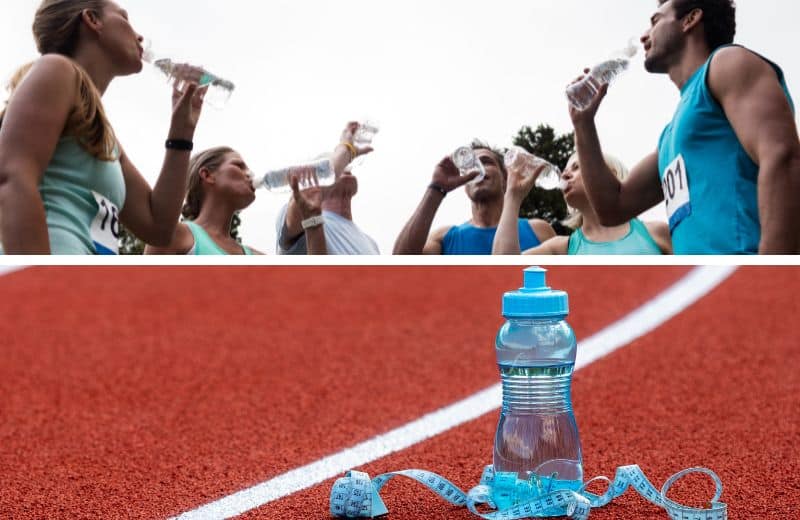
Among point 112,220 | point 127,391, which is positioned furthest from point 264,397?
point 112,220

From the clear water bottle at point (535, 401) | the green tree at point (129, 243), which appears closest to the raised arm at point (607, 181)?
the clear water bottle at point (535, 401)

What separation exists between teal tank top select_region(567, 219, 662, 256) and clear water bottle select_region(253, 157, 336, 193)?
2.78 feet

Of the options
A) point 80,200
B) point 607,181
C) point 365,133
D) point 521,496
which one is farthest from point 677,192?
point 80,200

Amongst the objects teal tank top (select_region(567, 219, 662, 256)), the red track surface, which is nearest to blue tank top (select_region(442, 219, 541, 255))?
teal tank top (select_region(567, 219, 662, 256))

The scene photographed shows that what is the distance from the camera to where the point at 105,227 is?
3.41 meters

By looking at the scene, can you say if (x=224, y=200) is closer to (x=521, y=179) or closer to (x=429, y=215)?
(x=429, y=215)

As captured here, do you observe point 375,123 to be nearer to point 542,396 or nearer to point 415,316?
point 542,396

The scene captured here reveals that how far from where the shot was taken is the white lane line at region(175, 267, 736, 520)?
9.51 ft

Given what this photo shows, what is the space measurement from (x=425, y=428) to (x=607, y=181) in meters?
1.13

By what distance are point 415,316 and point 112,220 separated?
341 centimetres

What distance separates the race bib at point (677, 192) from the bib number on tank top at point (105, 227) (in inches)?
70.1

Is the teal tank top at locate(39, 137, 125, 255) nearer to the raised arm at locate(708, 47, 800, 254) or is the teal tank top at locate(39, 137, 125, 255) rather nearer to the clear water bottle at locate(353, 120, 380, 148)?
the clear water bottle at locate(353, 120, 380, 148)

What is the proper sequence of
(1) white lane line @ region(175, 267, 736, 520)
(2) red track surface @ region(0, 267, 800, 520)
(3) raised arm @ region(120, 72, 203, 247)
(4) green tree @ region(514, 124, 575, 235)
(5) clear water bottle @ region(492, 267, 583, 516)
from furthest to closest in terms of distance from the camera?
(4) green tree @ region(514, 124, 575, 235)
(3) raised arm @ region(120, 72, 203, 247)
(2) red track surface @ region(0, 267, 800, 520)
(1) white lane line @ region(175, 267, 736, 520)
(5) clear water bottle @ region(492, 267, 583, 516)

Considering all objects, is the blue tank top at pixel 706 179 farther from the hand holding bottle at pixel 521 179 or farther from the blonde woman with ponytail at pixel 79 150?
the blonde woman with ponytail at pixel 79 150
